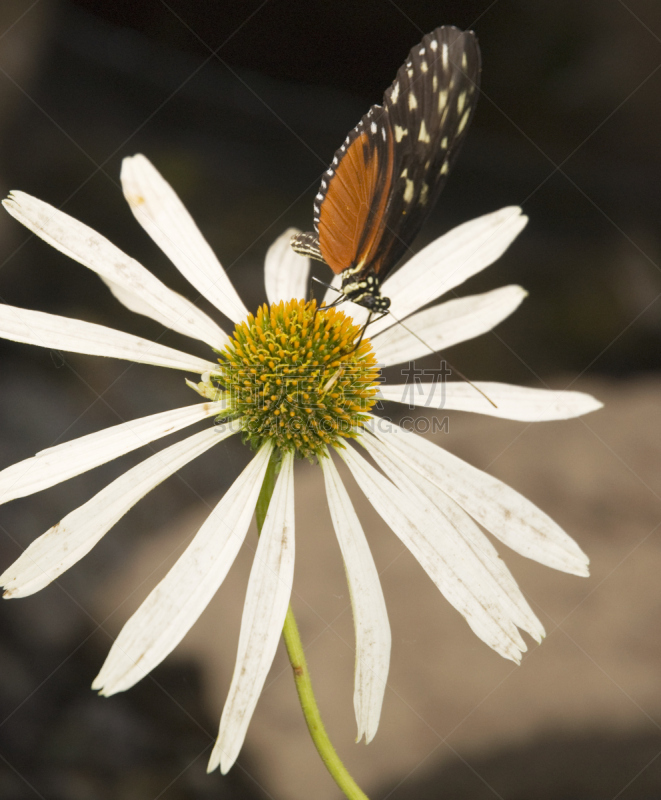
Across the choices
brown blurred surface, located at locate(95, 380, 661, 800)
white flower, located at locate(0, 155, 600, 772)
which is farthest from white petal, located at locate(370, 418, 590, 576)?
brown blurred surface, located at locate(95, 380, 661, 800)

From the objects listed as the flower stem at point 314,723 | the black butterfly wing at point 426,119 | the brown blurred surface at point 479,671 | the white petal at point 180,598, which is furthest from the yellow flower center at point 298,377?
the brown blurred surface at point 479,671

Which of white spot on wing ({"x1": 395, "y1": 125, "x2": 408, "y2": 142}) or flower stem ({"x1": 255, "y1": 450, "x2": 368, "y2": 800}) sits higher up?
white spot on wing ({"x1": 395, "y1": 125, "x2": 408, "y2": 142})

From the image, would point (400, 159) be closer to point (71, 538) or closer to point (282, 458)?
point (282, 458)

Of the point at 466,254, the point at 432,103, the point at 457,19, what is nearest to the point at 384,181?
the point at 432,103

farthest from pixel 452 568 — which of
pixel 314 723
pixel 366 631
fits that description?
pixel 314 723

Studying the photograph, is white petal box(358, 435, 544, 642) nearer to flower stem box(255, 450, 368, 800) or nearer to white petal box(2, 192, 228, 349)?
flower stem box(255, 450, 368, 800)

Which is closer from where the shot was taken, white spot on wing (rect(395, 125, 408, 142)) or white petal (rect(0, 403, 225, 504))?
white petal (rect(0, 403, 225, 504))
